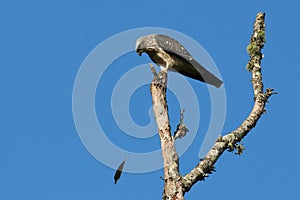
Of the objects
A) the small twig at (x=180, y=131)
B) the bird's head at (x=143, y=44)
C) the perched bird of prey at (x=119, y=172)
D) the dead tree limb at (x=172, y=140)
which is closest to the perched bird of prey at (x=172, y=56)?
the bird's head at (x=143, y=44)

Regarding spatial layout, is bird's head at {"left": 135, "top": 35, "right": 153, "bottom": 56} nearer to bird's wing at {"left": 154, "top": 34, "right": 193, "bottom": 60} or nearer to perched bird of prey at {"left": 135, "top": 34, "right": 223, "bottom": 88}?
perched bird of prey at {"left": 135, "top": 34, "right": 223, "bottom": 88}

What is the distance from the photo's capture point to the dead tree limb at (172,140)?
240 inches

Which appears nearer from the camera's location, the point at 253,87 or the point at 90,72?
the point at 253,87

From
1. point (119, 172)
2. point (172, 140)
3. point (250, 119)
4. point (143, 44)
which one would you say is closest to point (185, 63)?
point (143, 44)

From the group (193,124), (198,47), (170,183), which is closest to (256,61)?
(198,47)

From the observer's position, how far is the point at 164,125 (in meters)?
6.41

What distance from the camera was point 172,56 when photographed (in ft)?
24.7

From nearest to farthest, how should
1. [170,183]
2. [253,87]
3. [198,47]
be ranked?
[170,183], [253,87], [198,47]

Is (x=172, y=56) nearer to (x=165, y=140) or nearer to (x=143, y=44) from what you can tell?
(x=143, y=44)

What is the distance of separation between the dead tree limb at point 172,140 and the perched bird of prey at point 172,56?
626 mm

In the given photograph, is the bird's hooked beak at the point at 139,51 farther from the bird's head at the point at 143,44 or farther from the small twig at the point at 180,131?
the small twig at the point at 180,131

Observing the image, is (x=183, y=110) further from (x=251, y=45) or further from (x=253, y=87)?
(x=251, y=45)

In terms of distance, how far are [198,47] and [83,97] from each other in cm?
174

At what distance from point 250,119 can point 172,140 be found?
1032 millimetres
